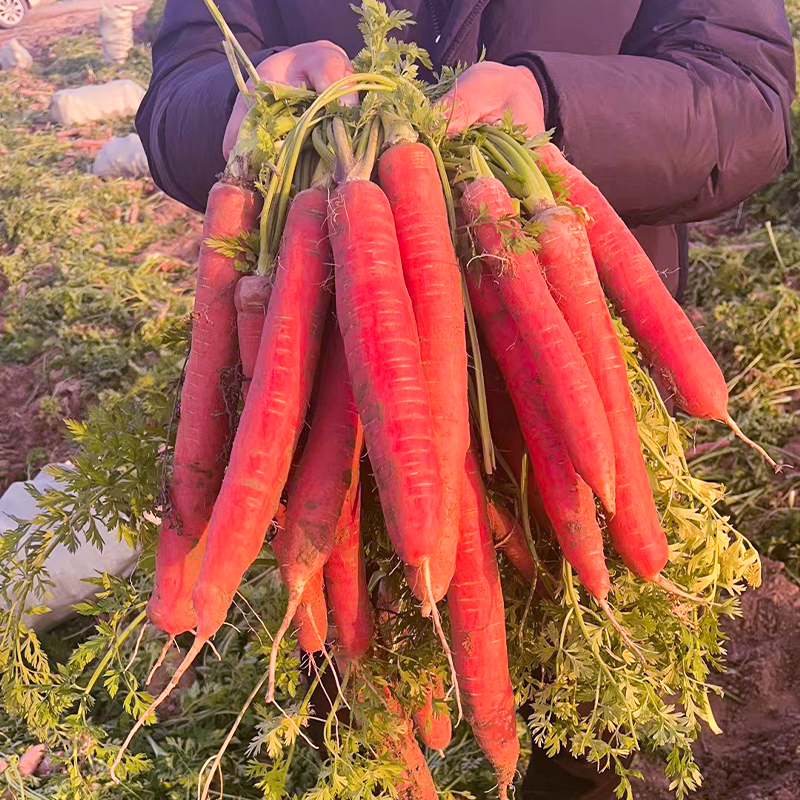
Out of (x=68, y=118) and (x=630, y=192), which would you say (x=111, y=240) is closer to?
(x=68, y=118)

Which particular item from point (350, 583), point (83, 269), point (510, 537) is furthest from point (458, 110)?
point (83, 269)

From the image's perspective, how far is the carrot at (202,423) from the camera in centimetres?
156

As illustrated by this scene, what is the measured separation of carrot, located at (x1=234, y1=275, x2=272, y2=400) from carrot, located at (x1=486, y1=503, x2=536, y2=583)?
58 cm

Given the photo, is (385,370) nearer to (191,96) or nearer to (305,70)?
(305,70)

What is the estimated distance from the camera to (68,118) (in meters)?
9.91

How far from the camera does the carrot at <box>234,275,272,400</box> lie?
1.50 meters

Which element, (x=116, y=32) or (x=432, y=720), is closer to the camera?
(x=432, y=720)

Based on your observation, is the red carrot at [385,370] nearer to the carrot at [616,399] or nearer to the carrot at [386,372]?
the carrot at [386,372]

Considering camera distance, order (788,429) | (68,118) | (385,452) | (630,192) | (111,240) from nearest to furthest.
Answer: (385,452)
(630,192)
(788,429)
(111,240)
(68,118)

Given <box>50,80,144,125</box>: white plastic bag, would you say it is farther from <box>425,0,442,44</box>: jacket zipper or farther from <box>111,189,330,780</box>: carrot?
<box>111,189,330,780</box>: carrot

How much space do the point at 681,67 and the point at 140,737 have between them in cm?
287

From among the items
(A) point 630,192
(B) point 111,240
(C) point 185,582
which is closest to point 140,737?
(C) point 185,582

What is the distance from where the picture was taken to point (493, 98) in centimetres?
152

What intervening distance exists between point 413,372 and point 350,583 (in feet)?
1.70
